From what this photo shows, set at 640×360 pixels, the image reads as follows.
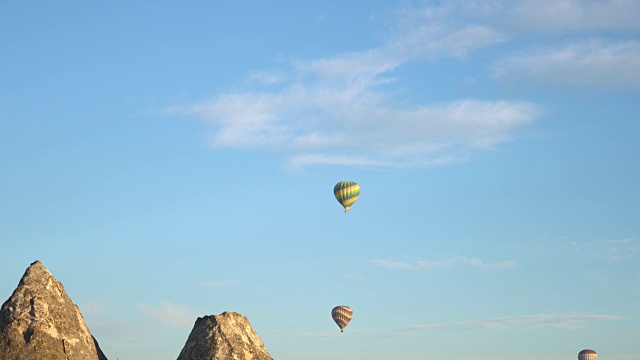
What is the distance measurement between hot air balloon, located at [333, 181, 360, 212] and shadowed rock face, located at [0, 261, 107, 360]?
326 ft

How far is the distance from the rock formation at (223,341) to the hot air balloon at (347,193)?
325 ft

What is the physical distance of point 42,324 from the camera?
52.0m

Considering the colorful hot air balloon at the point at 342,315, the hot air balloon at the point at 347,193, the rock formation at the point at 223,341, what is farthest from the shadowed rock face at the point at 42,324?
the colorful hot air balloon at the point at 342,315

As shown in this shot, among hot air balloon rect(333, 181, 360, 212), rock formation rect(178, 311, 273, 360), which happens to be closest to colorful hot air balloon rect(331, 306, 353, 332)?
hot air balloon rect(333, 181, 360, 212)

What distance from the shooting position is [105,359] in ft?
180

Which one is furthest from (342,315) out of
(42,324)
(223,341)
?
(42,324)

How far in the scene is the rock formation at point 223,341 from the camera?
5250cm

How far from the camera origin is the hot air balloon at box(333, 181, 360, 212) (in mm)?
153125

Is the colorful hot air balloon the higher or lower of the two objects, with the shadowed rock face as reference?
higher

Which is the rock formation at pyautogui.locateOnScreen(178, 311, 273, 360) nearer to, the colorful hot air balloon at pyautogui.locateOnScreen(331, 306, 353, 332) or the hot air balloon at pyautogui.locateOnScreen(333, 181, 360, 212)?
the hot air balloon at pyautogui.locateOnScreen(333, 181, 360, 212)

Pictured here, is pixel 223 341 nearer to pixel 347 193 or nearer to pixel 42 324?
pixel 42 324

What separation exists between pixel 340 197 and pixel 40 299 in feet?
334

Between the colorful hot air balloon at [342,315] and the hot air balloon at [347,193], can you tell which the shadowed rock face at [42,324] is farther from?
the colorful hot air balloon at [342,315]

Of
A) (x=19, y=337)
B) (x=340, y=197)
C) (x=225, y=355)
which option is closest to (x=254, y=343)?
(x=225, y=355)
